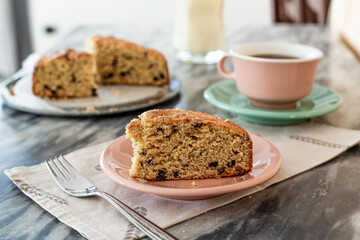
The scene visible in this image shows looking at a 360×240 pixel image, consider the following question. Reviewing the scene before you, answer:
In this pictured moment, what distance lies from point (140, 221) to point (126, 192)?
144 millimetres

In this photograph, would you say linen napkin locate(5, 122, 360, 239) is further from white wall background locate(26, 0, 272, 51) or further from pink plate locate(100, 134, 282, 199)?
white wall background locate(26, 0, 272, 51)

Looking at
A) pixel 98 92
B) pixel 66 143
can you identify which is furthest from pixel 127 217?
pixel 98 92

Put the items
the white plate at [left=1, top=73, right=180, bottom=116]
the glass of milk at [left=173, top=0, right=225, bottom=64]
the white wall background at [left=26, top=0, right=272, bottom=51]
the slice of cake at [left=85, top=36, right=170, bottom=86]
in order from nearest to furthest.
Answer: the white plate at [left=1, top=73, right=180, bottom=116] → the slice of cake at [left=85, top=36, right=170, bottom=86] → the glass of milk at [left=173, top=0, right=225, bottom=64] → the white wall background at [left=26, top=0, right=272, bottom=51]

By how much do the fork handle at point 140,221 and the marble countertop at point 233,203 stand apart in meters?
0.04

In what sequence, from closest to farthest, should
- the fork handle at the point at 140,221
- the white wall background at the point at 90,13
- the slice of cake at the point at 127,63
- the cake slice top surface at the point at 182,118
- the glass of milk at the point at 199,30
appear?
1. the fork handle at the point at 140,221
2. the cake slice top surface at the point at 182,118
3. the slice of cake at the point at 127,63
4. the glass of milk at the point at 199,30
5. the white wall background at the point at 90,13

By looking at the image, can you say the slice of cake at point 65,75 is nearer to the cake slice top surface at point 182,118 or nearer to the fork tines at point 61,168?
the fork tines at point 61,168

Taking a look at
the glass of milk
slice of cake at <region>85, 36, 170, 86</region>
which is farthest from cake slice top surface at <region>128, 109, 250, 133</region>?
the glass of milk

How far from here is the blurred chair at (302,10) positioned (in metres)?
3.22

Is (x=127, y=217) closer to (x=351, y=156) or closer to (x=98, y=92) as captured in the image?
(x=351, y=156)

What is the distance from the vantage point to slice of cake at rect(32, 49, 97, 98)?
5.22 feet

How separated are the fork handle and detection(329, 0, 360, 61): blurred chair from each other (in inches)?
66.1

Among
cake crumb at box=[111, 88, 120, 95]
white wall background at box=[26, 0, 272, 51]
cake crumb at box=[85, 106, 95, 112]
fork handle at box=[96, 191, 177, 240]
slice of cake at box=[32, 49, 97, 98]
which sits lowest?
white wall background at box=[26, 0, 272, 51]

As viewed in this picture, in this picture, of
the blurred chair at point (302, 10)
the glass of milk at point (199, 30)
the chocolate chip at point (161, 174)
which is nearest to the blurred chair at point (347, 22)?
the blurred chair at point (302, 10)

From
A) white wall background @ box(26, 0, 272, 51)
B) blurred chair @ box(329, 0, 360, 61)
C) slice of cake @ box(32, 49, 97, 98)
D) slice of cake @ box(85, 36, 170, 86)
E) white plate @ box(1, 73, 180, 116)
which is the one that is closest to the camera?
white plate @ box(1, 73, 180, 116)
